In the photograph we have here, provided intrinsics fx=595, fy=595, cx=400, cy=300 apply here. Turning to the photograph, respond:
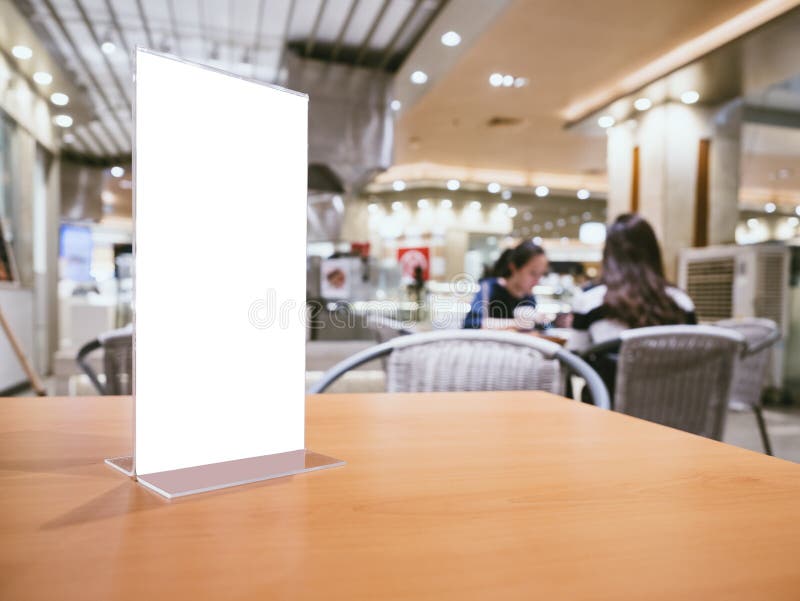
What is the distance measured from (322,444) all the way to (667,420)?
5.18 ft

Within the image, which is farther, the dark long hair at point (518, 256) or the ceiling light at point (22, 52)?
the ceiling light at point (22, 52)

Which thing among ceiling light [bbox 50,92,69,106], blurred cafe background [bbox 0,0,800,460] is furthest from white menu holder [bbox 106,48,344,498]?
ceiling light [bbox 50,92,69,106]

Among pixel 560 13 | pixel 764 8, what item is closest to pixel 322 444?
pixel 560 13

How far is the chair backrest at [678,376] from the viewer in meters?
1.78

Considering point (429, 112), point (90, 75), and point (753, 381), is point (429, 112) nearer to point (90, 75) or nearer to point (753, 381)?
point (90, 75)

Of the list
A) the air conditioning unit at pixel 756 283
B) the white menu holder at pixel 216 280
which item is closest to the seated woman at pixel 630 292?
the white menu holder at pixel 216 280

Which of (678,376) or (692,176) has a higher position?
(692,176)

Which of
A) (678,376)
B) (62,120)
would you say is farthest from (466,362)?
(62,120)

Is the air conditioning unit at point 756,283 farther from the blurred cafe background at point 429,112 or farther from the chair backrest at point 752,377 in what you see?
the chair backrest at point 752,377

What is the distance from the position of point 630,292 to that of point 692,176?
4.15 meters

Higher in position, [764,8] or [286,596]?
[764,8]

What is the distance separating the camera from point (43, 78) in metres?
6.00

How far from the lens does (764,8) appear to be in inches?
167

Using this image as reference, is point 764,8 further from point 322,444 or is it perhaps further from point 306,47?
point 322,444
